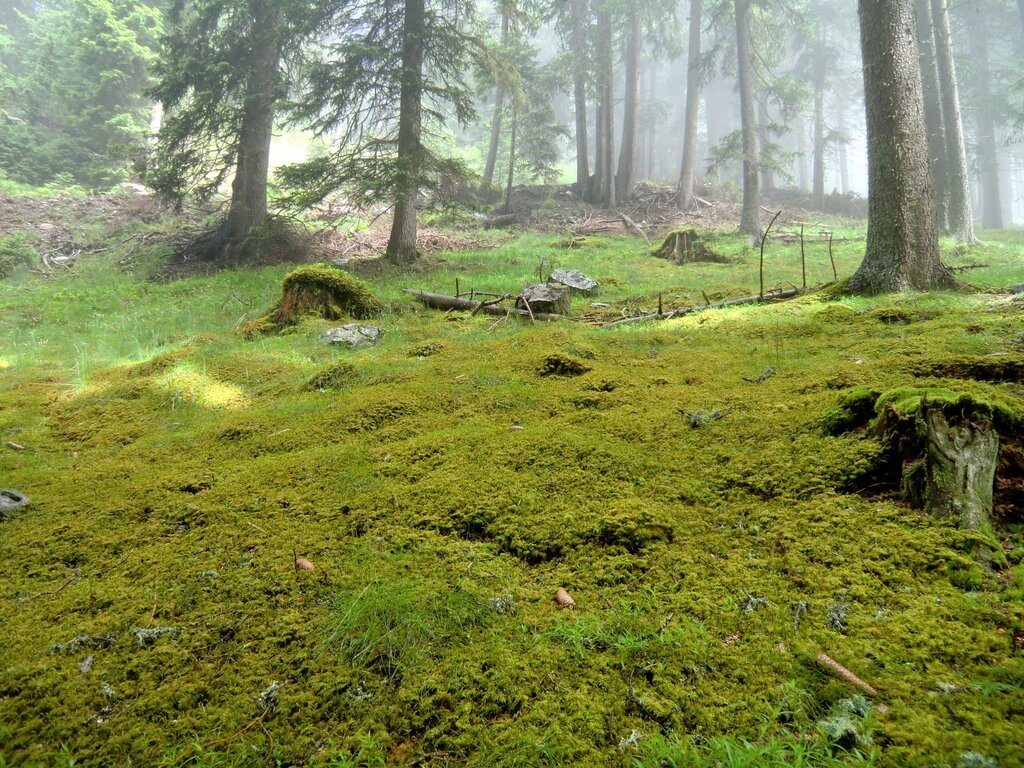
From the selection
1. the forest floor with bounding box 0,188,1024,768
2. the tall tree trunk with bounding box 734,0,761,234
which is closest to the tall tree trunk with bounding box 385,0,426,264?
the forest floor with bounding box 0,188,1024,768

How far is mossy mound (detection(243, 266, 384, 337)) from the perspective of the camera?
7711 mm

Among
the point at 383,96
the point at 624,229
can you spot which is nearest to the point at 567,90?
the point at 624,229

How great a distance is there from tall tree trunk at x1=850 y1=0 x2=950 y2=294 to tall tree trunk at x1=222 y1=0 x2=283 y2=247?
1279cm

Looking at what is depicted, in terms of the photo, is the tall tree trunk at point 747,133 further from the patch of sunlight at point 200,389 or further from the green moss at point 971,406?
the patch of sunlight at point 200,389

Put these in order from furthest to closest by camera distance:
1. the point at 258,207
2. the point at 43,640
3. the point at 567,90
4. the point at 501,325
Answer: the point at 567,90, the point at 258,207, the point at 501,325, the point at 43,640

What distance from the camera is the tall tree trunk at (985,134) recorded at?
84.3ft

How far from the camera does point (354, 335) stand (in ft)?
22.5

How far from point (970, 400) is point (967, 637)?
1.30m

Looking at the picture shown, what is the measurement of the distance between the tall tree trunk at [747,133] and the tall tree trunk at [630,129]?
497 cm

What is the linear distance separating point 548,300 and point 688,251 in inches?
289

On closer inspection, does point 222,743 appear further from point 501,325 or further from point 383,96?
point 383,96

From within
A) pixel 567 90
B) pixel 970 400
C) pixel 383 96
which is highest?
pixel 567 90

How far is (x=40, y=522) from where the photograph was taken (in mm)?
2916

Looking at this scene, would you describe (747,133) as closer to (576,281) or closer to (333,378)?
(576,281)
